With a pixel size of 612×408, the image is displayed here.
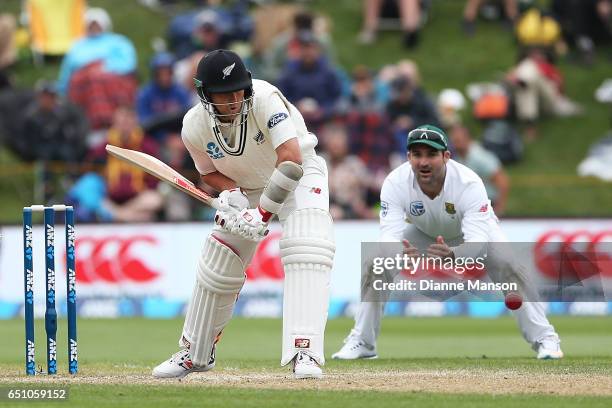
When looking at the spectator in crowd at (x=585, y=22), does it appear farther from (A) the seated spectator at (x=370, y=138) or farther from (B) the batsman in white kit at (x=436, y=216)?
(B) the batsman in white kit at (x=436, y=216)

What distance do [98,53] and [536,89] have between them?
5.88 m

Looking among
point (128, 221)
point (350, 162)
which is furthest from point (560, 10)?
point (128, 221)

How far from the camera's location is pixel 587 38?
19125mm

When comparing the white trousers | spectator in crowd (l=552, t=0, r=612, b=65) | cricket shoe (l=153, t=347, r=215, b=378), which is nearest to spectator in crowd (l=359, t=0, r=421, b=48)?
spectator in crowd (l=552, t=0, r=612, b=65)

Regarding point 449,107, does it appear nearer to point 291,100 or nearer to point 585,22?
point 291,100

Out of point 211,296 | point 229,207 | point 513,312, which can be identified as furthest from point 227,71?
point 513,312

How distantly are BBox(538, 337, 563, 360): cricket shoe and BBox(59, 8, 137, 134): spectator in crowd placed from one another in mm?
8887

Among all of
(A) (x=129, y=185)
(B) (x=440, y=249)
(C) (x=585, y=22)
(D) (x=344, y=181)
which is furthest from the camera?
(C) (x=585, y=22)

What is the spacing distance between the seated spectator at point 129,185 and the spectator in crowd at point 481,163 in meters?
3.53

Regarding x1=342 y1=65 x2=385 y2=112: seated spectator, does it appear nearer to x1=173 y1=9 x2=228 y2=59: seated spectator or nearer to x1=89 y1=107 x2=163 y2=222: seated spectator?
x1=173 y1=9 x2=228 y2=59: seated spectator

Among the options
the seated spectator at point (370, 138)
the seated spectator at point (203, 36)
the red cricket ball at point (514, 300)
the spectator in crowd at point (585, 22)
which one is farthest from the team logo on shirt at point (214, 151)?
the spectator in crowd at point (585, 22)

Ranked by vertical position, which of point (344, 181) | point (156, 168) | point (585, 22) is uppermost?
point (585, 22)

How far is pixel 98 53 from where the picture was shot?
56.3 ft

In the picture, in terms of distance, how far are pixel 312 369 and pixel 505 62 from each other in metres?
12.9
